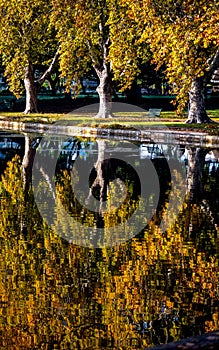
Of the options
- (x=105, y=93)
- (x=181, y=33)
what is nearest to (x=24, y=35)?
(x=105, y=93)

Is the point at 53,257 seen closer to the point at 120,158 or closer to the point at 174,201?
the point at 174,201

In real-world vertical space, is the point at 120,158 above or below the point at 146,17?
below

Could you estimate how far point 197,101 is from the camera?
122 ft

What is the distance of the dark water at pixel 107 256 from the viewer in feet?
24.4

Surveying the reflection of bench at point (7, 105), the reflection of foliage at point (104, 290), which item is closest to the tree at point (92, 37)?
the reflection of bench at point (7, 105)

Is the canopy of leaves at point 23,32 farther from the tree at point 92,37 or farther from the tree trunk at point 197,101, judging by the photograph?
the tree trunk at point 197,101

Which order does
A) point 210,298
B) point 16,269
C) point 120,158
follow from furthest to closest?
point 120,158
point 16,269
point 210,298

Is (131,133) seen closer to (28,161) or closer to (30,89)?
(28,161)

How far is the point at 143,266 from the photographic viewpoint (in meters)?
9.86

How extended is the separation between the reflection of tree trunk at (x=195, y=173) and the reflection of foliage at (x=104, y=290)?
391 cm

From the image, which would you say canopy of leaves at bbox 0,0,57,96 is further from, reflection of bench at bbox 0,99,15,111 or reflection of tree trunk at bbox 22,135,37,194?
reflection of tree trunk at bbox 22,135,37,194

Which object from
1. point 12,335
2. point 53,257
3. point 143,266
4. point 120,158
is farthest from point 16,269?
point 120,158

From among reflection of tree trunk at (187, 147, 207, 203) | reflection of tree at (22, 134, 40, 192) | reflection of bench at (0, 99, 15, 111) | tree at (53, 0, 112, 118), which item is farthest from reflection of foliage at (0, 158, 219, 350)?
reflection of bench at (0, 99, 15, 111)

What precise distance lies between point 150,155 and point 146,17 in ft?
36.8
